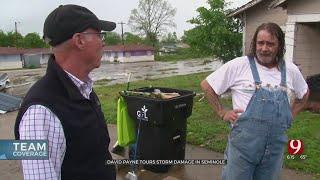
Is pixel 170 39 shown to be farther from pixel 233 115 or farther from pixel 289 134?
pixel 233 115

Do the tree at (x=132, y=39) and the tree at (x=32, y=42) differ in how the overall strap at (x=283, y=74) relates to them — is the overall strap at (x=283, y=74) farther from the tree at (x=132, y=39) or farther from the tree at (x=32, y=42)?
the tree at (x=132, y=39)

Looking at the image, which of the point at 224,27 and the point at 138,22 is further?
the point at 138,22

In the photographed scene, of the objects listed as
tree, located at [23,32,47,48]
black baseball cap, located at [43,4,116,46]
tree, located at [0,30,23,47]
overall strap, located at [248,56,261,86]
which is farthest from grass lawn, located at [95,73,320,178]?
tree, located at [0,30,23,47]

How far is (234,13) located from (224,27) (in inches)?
24.9

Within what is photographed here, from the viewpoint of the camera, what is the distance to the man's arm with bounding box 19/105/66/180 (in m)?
1.76

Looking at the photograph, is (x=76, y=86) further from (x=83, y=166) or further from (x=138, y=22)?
(x=138, y=22)

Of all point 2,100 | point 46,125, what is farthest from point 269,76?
point 2,100

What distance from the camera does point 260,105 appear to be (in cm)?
310

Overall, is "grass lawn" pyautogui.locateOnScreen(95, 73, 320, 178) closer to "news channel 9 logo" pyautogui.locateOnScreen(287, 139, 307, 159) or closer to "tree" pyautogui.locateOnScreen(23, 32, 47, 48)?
"news channel 9 logo" pyautogui.locateOnScreen(287, 139, 307, 159)

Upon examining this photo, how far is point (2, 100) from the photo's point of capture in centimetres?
1241

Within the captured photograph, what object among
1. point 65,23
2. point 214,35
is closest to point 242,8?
point 214,35

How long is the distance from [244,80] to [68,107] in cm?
181

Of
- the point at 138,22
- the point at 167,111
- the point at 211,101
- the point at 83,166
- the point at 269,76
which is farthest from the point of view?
the point at 138,22

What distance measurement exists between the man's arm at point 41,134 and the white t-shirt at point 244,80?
6.08 feet
